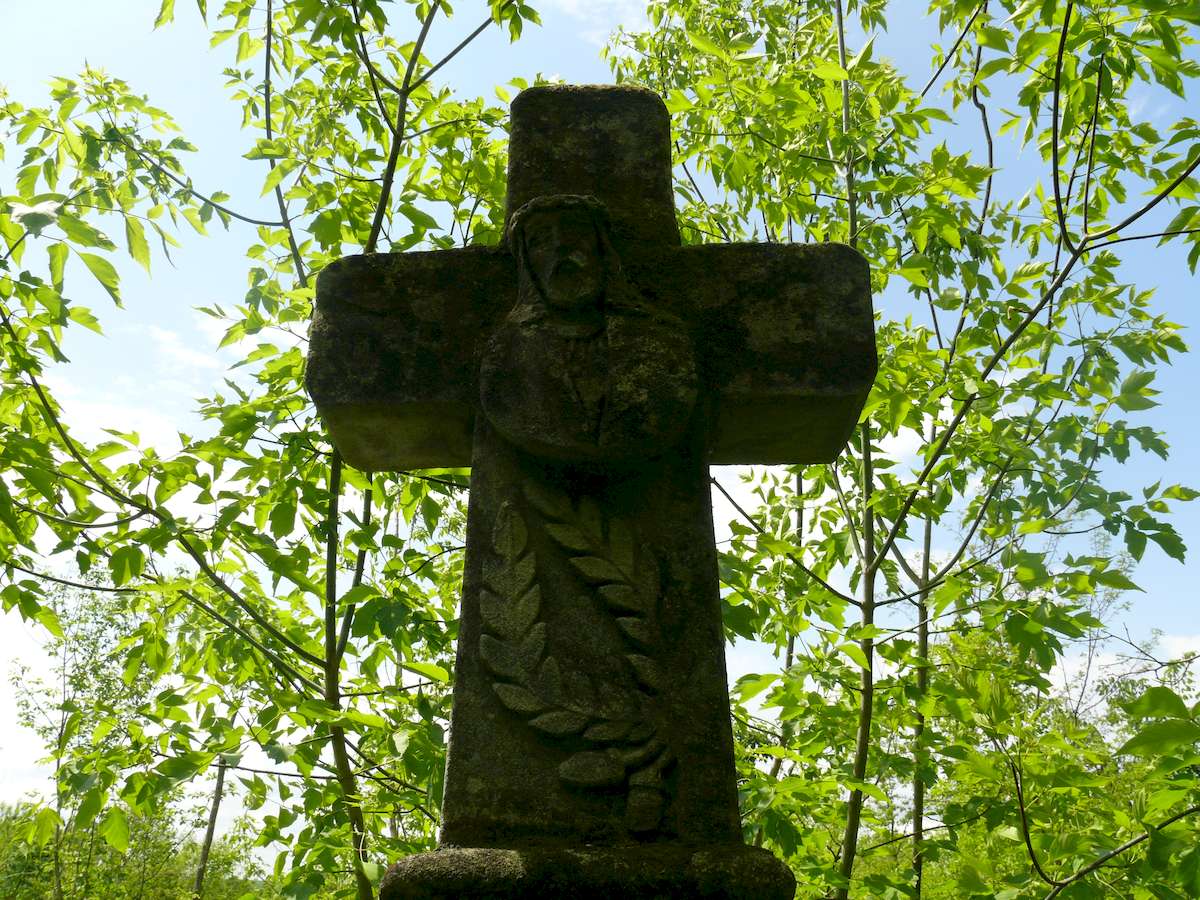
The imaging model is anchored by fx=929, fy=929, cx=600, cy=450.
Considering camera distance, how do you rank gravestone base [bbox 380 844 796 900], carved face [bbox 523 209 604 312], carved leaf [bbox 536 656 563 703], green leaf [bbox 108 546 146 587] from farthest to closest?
green leaf [bbox 108 546 146 587]
carved face [bbox 523 209 604 312]
carved leaf [bbox 536 656 563 703]
gravestone base [bbox 380 844 796 900]

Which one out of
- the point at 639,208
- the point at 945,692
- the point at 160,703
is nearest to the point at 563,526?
the point at 639,208

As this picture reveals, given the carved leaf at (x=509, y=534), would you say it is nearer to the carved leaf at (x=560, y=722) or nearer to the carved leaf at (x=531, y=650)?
the carved leaf at (x=531, y=650)

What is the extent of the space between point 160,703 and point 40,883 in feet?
48.8

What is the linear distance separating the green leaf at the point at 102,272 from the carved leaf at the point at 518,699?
189 centimetres

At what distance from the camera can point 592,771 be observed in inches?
66.2

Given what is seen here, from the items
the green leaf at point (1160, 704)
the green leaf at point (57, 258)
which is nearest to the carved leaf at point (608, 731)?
the green leaf at point (1160, 704)

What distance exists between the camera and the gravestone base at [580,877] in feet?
4.99

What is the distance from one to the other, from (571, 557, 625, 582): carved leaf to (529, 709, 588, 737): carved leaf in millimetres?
267

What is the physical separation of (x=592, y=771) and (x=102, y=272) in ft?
7.24

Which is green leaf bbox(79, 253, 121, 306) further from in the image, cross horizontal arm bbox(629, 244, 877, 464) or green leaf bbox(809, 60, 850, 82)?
green leaf bbox(809, 60, 850, 82)

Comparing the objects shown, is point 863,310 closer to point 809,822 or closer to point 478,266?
point 478,266

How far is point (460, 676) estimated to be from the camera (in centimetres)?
182

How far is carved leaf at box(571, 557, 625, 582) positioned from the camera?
1.86 m

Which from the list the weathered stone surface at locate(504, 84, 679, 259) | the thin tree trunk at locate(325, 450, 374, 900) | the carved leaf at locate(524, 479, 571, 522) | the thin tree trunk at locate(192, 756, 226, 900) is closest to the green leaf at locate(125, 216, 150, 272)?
the thin tree trunk at locate(325, 450, 374, 900)
